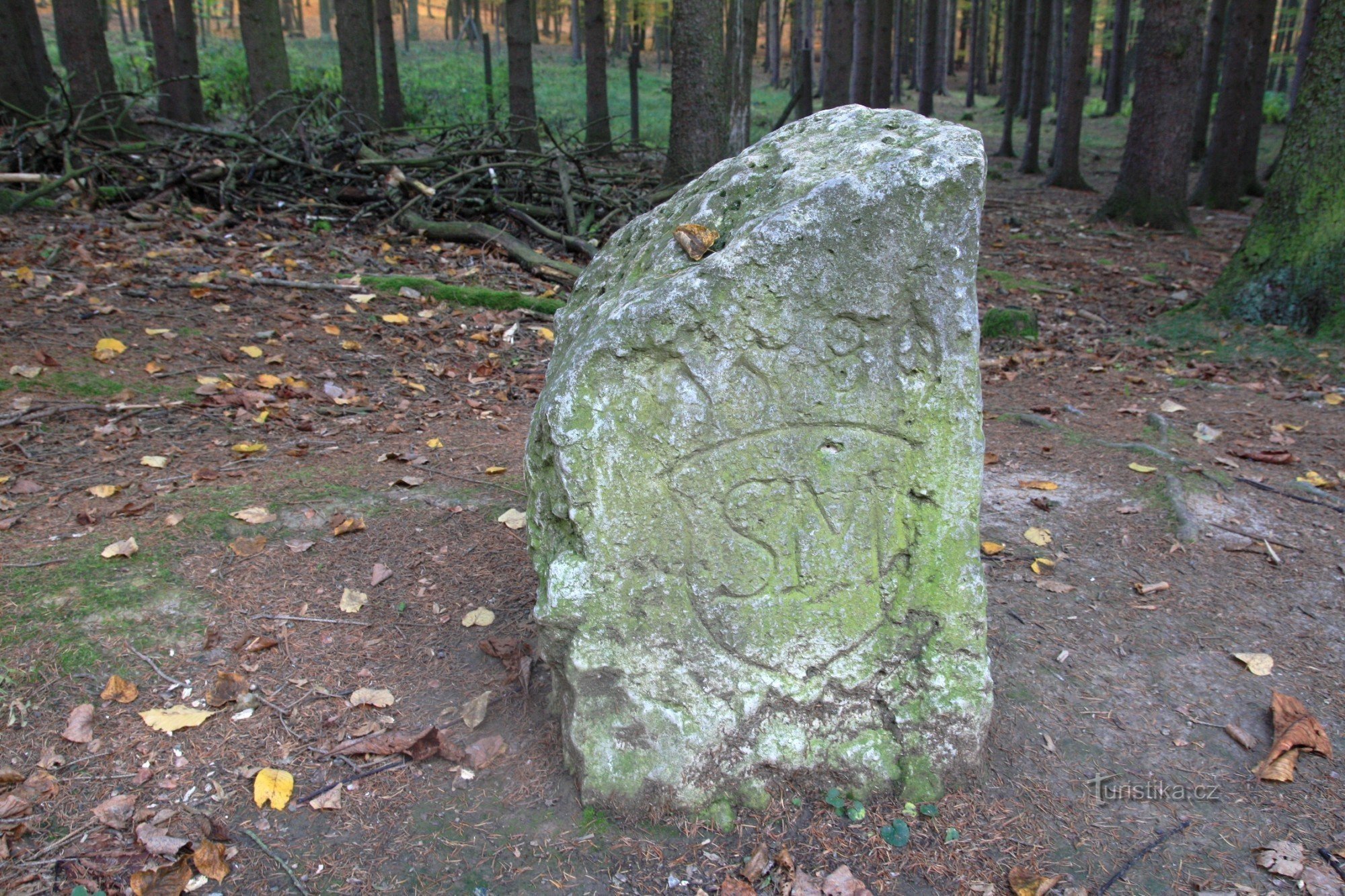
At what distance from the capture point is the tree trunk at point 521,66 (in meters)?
11.2

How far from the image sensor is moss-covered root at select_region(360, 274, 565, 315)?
6758 mm

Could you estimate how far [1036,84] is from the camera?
1597cm

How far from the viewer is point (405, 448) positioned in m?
4.67

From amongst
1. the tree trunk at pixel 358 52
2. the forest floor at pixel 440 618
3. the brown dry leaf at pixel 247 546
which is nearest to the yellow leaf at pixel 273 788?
the forest floor at pixel 440 618

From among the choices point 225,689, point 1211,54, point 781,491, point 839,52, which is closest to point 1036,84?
point 1211,54

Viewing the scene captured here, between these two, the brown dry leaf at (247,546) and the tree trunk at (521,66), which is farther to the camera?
the tree trunk at (521,66)

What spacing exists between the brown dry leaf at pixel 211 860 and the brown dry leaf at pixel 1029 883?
215cm

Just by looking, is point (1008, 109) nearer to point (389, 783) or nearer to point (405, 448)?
point (405, 448)

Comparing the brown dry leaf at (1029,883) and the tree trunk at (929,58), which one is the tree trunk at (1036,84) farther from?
the brown dry leaf at (1029,883)

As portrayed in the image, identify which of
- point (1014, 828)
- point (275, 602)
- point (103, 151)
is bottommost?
point (1014, 828)

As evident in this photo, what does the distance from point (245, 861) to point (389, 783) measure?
0.42 metres

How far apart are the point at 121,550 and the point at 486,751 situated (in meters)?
1.78

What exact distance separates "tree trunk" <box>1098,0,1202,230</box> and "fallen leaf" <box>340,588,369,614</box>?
1111 cm

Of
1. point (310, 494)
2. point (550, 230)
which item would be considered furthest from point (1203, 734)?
point (550, 230)
